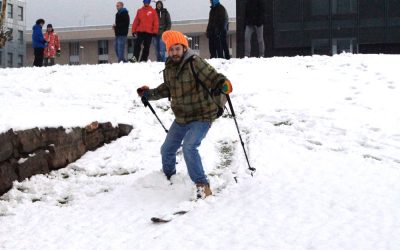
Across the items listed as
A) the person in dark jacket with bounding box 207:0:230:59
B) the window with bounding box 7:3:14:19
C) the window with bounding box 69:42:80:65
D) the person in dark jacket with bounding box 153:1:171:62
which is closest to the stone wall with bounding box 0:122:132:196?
the person in dark jacket with bounding box 207:0:230:59

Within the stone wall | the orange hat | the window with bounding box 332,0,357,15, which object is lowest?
the stone wall

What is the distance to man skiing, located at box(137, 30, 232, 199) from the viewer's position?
5.56 m

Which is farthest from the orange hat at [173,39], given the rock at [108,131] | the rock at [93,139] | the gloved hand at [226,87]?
the rock at [108,131]

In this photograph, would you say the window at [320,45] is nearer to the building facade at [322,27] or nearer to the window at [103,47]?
the building facade at [322,27]

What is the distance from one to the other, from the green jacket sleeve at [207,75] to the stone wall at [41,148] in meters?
2.83

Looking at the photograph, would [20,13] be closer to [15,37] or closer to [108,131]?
[15,37]

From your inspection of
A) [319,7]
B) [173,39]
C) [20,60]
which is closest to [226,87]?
[173,39]

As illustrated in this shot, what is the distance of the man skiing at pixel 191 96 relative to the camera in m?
5.56

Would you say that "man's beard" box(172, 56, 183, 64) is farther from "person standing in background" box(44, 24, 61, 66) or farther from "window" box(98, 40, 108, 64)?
"window" box(98, 40, 108, 64)

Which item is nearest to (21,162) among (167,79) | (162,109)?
Result: (167,79)

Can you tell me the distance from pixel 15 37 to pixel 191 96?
71513mm

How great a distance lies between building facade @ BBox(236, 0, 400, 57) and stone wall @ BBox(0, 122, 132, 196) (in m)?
28.7

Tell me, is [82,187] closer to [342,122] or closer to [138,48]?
[342,122]

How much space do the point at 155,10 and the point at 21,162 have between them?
9591 millimetres
